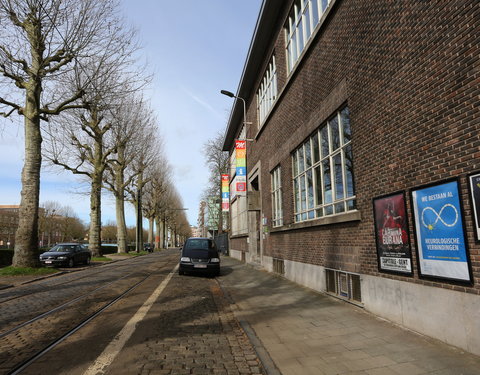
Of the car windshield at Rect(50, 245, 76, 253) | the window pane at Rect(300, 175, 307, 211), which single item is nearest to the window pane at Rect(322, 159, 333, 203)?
the window pane at Rect(300, 175, 307, 211)

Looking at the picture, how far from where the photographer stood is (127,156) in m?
30.9

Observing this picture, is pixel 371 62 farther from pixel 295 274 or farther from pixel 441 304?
pixel 295 274

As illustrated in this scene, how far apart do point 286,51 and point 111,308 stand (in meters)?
11.0

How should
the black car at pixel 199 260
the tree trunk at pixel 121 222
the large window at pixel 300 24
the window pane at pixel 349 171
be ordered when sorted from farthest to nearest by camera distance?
the tree trunk at pixel 121 222 < the black car at pixel 199 260 < the large window at pixel 300 24 < the window pane at pixel 349 171

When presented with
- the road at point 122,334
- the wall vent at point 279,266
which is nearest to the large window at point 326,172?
the wall vent at point 279,266

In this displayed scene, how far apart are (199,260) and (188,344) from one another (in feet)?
28.7

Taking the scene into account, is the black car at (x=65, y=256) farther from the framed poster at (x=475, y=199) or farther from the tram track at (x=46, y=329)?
the framed poster at (x=475, y=199)

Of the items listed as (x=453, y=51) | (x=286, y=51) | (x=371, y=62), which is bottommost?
(x=453, y=51)

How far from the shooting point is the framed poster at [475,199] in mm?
4051

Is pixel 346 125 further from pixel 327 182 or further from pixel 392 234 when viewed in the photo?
pixel 392 234

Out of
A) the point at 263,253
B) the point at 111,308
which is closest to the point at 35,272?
the point at 111,308

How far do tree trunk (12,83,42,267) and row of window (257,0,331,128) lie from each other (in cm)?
1034

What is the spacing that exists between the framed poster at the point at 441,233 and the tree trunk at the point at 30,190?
14.6 m

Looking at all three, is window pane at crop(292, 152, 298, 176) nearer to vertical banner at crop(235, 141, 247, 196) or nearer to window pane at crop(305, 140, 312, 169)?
window pane at crop(305, 140, 312, 169)
